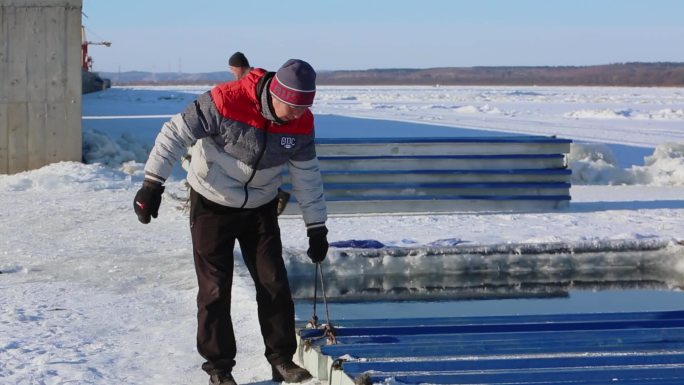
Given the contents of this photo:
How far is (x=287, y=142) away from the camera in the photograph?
17.2 feet

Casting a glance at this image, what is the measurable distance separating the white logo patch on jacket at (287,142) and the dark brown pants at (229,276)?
0.36 meters

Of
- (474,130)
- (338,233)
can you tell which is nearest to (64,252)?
(338,233)

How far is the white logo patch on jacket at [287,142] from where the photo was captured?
5.23m

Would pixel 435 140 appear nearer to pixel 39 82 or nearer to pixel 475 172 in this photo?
pixel 475 172

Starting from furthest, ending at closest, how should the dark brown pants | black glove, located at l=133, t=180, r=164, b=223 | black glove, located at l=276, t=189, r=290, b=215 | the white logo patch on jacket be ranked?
black glove, located at l=276, t=189, r=290, b=215 < the dark brown pants < the white logo patch on jacket < black glove, located at l=133, t=180, r=164, b=223

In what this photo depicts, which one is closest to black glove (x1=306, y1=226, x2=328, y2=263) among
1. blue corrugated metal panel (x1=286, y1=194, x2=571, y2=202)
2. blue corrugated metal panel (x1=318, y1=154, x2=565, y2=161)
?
blue corrugated metal panel (x1=286, y1=194, x2=571, y2=202)

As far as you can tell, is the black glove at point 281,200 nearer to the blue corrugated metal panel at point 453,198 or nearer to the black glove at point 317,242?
the black glove at point 317,242

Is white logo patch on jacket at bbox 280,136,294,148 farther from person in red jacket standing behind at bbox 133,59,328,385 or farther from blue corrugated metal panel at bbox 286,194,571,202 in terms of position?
blue corrugated metal panel at bbox 286,194,571,202

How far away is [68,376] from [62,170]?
951 centimetres

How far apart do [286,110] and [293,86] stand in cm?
13

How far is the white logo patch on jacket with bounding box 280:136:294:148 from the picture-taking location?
5.23 m

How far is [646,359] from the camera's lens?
5.27 metres

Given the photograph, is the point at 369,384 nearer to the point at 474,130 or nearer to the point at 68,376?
the point at 68,376

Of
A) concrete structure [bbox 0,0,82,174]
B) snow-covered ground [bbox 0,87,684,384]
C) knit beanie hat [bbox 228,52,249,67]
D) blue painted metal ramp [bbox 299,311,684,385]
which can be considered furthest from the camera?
concrete structure [bbox 0,0,82,174]
